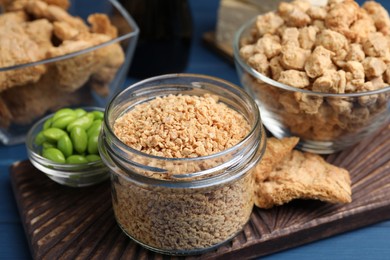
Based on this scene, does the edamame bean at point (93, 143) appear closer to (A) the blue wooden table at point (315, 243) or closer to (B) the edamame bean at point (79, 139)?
(B) the edamame bean at point (79, 139)

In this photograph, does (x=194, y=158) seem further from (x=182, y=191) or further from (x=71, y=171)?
(x=71, y=171)

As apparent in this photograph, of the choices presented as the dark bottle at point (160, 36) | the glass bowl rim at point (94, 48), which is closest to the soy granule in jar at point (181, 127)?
the glass bowl rim at point (94, 48)

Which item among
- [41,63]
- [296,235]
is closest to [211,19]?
[41,63]

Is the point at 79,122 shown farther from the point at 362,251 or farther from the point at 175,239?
the point at 362,251

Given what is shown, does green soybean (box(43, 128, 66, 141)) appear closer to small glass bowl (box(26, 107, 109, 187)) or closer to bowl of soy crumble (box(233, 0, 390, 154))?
small glass bowl (box(26, 107, 109, 187))

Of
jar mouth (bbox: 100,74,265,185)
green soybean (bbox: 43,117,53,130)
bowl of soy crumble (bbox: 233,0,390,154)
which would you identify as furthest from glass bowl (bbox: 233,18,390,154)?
green soybean (bbox: 43,117,53,130)

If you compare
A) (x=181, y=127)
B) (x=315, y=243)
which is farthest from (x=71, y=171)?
(x=315, y=243)
